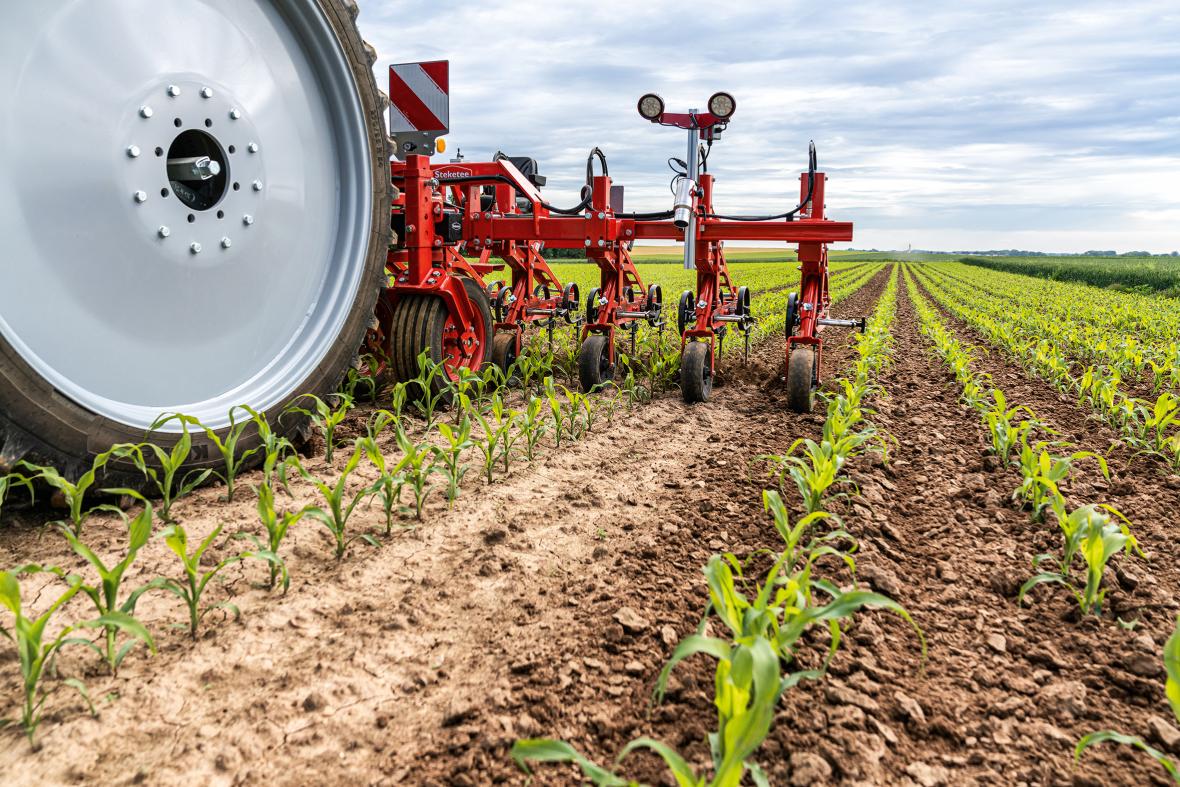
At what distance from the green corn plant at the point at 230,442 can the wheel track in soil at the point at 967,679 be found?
207 centimetres

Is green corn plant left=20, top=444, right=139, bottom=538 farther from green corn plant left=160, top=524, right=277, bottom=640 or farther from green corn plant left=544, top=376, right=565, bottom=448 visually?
green corn plant left=544, top=376, right=565, bottom=448

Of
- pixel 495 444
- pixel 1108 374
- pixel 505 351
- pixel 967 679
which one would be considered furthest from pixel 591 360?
pixel 1108 374

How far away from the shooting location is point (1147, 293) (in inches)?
966

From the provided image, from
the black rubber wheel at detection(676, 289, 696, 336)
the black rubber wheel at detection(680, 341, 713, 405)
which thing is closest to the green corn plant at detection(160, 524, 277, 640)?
the black rubber wheel at detection(680, 341, 713, 405)

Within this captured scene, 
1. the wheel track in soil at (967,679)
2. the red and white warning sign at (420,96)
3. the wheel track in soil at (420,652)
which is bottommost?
the wheel track in soil at (967,679)

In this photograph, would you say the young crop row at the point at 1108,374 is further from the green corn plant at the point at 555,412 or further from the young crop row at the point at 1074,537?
the green corn plant at the point at 555,412

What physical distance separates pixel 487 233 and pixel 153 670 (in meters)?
3.79

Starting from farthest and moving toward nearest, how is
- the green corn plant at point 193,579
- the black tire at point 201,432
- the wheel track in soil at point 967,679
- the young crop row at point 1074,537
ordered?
1. the black tire at point 201,432
2. the green corn plant at point 193,579
3. the wheel track in soil at point 967,679
4. the young crop row at point 1074,537

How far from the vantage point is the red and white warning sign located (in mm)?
4270

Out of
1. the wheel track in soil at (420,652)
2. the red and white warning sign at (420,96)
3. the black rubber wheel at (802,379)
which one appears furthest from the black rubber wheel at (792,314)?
the red and white warning sign at (420,96)

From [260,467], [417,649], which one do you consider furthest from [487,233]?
[417,649]

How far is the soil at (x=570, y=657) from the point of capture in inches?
64.5

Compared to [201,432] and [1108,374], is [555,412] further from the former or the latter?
[1108,374]

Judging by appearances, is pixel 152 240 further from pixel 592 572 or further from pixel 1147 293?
pixel 1147 293
